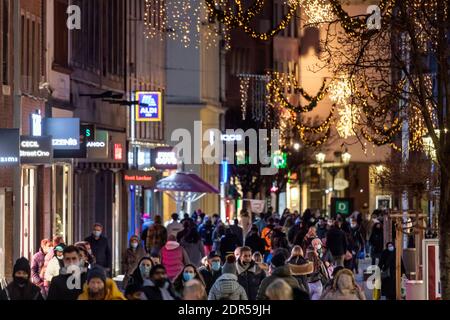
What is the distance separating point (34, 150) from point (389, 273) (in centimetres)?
746

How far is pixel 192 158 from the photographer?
70875 millimetres

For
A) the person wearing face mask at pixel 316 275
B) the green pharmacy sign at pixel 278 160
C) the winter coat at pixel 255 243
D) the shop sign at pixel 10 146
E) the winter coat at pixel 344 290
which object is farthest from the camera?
the green pharmacy sign at pixel 278 160

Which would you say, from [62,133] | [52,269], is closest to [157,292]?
[52,269]

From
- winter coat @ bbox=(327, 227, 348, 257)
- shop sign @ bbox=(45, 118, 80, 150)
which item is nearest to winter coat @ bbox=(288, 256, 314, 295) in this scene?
shop sign @ bbox=(45, 118, 80, 150)

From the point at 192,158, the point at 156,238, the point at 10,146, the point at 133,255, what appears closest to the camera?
the point at 10,146

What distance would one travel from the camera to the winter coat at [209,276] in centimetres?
2534

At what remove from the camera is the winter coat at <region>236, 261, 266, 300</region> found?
2438cm

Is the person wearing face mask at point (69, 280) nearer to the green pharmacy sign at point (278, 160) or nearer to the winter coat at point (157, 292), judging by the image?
the winter coat at point (157, 292)

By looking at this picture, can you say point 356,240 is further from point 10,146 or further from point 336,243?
point 10,146

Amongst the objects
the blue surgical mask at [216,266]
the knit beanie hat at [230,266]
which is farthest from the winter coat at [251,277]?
the blue surgical mask at [216,266]

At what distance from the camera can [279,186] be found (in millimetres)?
87062

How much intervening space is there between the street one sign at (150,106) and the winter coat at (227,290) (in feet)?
98.8

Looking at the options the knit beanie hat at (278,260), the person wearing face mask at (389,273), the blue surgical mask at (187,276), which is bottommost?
the person wearing face mask at (389,273)
